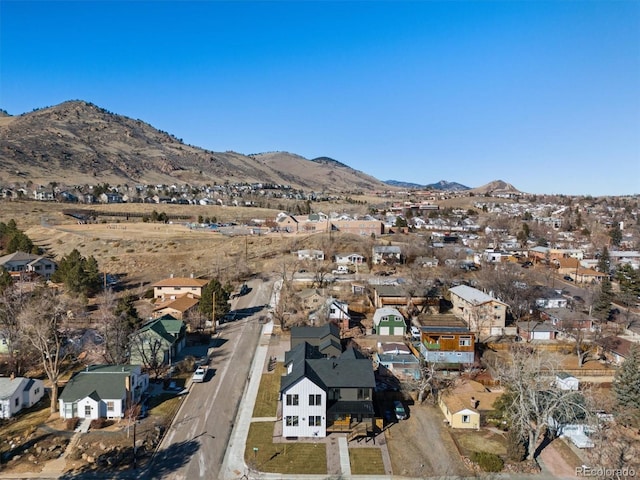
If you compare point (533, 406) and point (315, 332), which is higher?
point (315, 332)

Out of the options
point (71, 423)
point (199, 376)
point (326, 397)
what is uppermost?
A: point (326, 397)

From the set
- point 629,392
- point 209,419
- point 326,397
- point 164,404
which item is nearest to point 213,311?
point 164,404

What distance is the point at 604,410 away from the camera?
931 inches

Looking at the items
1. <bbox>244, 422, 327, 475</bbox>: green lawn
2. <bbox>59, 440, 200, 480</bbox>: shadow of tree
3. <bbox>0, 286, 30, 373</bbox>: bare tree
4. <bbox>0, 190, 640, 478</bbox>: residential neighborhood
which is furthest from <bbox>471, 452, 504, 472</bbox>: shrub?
<bbox>0, 286, 30, 373</bbox>: bare tree

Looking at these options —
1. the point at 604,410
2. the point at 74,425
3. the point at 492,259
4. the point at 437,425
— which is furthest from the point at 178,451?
the point at 492,259

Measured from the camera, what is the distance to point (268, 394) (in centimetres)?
2572

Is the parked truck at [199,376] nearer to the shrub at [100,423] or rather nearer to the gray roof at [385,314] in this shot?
the shrub at [100,423]

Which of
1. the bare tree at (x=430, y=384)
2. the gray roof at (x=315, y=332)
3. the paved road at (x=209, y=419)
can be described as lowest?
the paved road at (x=209, y=419)

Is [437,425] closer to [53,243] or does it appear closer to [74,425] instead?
[74,425]

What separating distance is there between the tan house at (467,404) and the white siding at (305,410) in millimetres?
6914

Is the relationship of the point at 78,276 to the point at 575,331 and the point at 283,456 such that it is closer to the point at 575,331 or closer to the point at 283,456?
the point at 283,456

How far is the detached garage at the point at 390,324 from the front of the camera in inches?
1421

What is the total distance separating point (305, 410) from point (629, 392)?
18.0m

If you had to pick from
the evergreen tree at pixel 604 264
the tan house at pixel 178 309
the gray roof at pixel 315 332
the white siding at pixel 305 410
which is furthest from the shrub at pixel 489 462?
the evergreen tree at pixel 604 264
